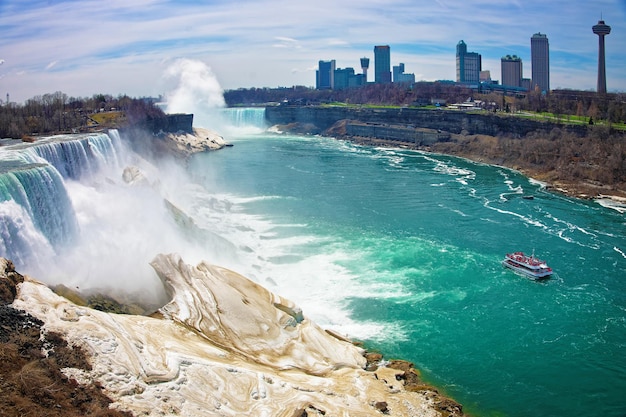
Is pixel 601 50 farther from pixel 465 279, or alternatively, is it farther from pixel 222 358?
pixel 222 358

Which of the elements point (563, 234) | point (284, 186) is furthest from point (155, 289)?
point (284, 186)

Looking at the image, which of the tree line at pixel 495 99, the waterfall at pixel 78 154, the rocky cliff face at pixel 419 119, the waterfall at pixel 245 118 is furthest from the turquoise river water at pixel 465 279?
the waterfall at pixel 245 118

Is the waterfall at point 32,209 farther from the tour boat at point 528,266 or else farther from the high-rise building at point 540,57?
the high-rise building at point 540,57

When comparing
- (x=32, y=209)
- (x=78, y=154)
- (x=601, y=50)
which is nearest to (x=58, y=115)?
(x=78, y=154)

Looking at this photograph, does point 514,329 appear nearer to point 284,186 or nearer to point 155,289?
point 155,289

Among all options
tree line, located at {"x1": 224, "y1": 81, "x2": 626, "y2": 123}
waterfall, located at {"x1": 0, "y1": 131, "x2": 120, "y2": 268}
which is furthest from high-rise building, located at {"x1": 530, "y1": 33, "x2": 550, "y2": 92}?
waterfall, located at {"x1": 0, "y1": 131, "x2": 120, "y2": 268}

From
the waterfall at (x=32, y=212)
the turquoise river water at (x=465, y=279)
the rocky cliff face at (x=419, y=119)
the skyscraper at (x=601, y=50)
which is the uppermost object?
the skyscraper at (x=601, y=50)
